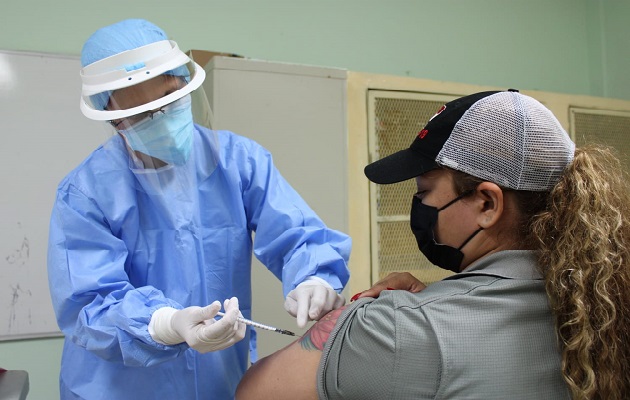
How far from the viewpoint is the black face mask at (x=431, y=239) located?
0.97 metres

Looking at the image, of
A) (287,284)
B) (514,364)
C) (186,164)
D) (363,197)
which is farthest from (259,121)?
(514,364)

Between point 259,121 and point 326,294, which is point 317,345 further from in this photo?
point 259,121

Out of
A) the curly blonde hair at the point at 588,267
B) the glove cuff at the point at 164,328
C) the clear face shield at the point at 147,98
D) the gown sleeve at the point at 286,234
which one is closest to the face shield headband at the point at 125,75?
the clear face shield at the point at 147,98

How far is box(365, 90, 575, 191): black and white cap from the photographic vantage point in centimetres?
87

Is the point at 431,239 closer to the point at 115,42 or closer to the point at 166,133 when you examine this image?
the point at 166,133

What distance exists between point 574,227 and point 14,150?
198 centimetres

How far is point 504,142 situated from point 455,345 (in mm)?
309

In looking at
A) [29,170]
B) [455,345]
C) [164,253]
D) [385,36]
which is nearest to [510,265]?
[455,345]

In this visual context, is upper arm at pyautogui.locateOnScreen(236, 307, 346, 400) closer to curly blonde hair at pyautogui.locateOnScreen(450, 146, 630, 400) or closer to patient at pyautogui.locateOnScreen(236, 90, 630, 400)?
patient at pyautogui.locateOnScreen(236, 90, 630, 400)

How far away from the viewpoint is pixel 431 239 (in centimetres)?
100

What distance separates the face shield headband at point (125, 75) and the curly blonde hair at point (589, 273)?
73 centimetres

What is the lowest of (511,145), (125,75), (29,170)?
(29,170)

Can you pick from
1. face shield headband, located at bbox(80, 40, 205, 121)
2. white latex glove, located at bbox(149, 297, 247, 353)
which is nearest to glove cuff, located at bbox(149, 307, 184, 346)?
white latex glove, located at bbox(149, 297, 247, 353)

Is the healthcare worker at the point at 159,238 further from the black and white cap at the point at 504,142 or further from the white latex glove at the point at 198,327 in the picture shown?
the black and white cap at the point at 504,142
